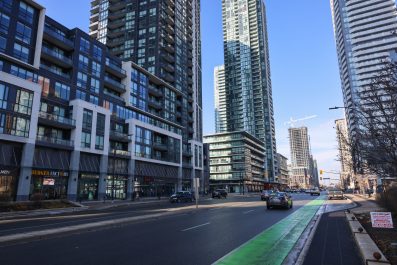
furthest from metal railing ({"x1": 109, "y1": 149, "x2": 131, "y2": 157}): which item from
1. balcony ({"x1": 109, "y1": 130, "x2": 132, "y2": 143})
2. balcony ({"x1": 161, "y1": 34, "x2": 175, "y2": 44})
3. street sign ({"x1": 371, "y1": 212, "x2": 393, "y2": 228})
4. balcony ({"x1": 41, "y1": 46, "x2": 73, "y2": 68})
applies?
street sign ({"x1": 371, "y1": 212, "x2": 393, "y2": 228})

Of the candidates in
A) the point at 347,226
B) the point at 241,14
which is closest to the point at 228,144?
the point at 241,14

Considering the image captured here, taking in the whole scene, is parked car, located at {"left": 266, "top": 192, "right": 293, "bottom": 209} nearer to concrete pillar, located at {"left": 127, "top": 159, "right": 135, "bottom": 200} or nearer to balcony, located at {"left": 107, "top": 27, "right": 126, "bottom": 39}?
concrete pillar, located at {"left": 127, "top": 159, "right": 135, "bottom": 200}

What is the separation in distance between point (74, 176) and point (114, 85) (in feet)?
69.7

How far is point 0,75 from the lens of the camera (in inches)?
1464

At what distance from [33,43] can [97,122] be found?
15.0 metres

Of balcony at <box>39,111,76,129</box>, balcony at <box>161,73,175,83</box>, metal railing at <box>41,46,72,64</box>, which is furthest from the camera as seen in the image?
balcony at <box>161,73,175,83</box>

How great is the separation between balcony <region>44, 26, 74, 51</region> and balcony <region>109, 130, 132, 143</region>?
52.8ft

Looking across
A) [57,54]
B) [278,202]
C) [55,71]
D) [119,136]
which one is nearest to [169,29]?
[119,136]

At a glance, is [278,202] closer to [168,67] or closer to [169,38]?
[168,67]

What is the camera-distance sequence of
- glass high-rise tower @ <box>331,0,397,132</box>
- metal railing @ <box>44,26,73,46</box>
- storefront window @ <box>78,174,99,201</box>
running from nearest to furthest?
storefront window @ <box>78,174,99,201</box> < metal railing @ <box>44,26,73,46</box> < glass high-rise tower @ <box>331,0,397,132</box>

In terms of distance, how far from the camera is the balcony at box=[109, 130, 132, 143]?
55.4m

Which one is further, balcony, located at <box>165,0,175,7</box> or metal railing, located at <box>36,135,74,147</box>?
balcony, located at <box>165,0,175,7</box>

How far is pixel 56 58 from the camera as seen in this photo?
4753 cm

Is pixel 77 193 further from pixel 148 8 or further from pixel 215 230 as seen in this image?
pixel 148 8
